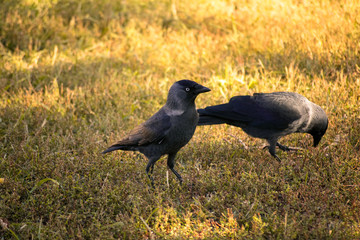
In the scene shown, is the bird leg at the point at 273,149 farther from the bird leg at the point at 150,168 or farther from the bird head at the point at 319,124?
the bird leg at the point at 150,168

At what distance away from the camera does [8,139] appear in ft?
16.5

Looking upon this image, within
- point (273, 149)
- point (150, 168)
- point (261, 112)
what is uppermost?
point (261, 112)

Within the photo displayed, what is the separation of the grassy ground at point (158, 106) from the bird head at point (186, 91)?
3.00ft

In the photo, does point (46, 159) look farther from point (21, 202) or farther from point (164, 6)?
point (164, 6)

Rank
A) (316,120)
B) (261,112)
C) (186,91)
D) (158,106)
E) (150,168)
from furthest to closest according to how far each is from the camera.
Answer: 1. (158,106)
2. (261,112)
3. (316,120)
4. (150,168)
5. (186,91)

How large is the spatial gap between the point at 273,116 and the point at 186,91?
1244mm

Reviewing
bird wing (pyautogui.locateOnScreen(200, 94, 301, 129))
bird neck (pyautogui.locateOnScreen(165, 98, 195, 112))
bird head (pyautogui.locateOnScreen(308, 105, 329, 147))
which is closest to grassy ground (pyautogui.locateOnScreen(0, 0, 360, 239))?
bird head (pyautogui.locateOnScreen(308, 105, 329, 147))

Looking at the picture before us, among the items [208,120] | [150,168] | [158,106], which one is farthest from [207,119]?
[158,106]

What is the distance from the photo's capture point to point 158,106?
5969 millimetres

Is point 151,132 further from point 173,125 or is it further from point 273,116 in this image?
point 273,116

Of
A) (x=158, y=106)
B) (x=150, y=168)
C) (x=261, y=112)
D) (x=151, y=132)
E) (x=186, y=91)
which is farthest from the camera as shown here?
(x=158, y=106)

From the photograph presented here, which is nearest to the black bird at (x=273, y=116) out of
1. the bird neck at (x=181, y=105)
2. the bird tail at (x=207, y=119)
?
the bird tail at (x=207, y=119)

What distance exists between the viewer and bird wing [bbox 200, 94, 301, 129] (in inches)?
164

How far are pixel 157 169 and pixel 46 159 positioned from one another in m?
1.42
